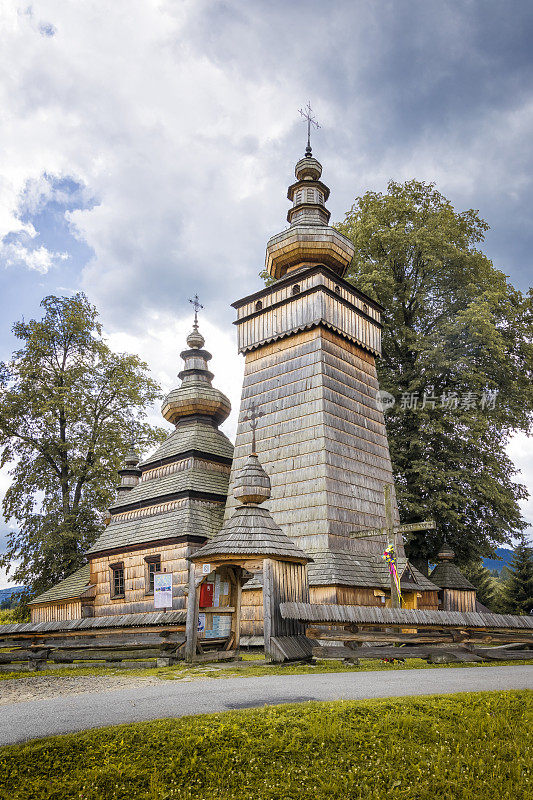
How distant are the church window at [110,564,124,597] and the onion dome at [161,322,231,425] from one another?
681cm

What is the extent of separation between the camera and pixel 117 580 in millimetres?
22500

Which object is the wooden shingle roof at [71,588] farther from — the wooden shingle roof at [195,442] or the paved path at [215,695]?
the paved path at [215,695]

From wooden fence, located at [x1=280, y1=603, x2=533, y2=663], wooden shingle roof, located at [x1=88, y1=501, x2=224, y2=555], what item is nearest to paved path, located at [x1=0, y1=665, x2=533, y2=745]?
wooden fence, located at [x1=280, y1=603, x2=533, y2=663]

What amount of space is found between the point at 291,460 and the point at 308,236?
866 centimetres

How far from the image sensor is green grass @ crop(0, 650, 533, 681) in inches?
402

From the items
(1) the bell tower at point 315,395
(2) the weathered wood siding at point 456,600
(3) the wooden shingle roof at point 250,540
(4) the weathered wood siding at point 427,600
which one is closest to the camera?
(3) the wooden shingle roof at point 250,540

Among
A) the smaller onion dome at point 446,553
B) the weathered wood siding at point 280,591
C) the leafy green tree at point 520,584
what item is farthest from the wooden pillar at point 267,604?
the leafy green tree at point 520,584

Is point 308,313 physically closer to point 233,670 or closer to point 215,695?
point 233,670

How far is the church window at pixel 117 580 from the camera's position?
2228 cm

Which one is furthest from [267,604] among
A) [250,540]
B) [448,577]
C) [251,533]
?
[448,577]

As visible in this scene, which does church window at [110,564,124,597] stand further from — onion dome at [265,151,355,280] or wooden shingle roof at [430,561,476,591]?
onion dome at [265,151,355,280]

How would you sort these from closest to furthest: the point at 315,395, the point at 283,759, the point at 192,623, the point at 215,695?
1. the point at 283,759
2. the point at 215,695
3. the point at 192,623
4. the point at 315,395

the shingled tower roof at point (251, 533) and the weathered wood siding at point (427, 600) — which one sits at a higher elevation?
the shingled tower roof at point (251, 533)

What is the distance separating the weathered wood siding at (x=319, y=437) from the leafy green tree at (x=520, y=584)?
16.0m
